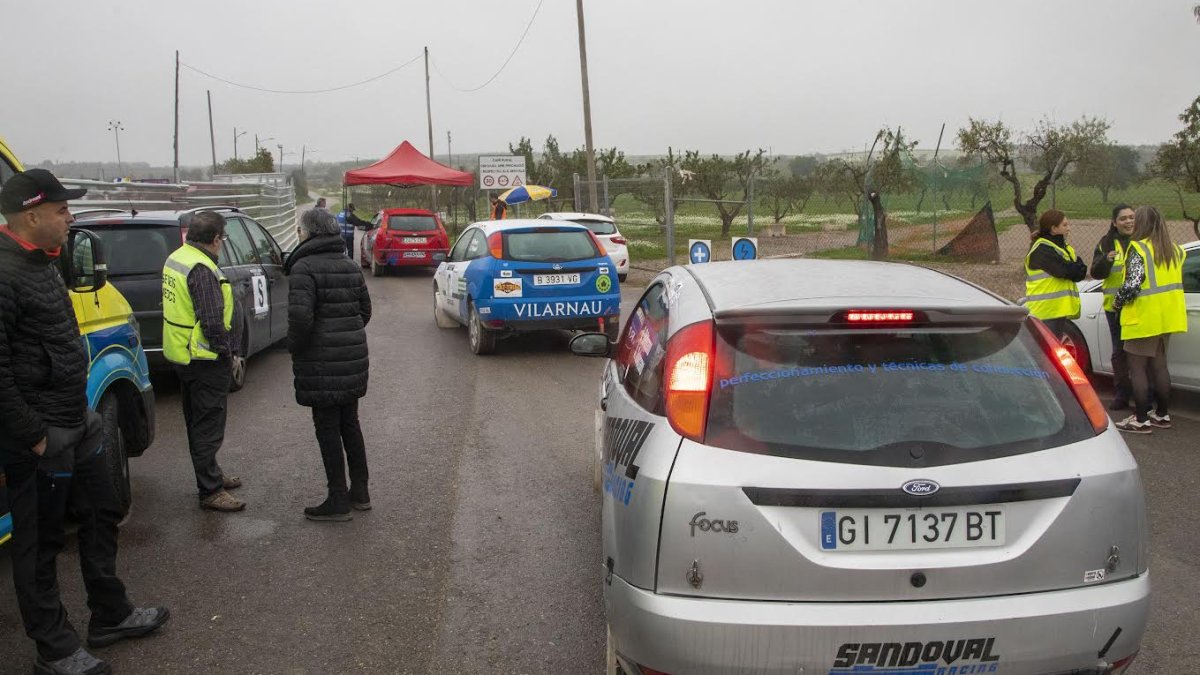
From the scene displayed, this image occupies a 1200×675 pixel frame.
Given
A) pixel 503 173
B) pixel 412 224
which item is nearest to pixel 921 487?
pixel 412 224

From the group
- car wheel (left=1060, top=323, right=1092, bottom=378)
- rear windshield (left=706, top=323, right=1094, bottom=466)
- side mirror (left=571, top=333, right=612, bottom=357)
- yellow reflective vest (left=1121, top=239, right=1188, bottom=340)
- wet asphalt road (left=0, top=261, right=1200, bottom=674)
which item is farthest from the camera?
car wheel (left=1060, top=323, right=1092, bottom=378)

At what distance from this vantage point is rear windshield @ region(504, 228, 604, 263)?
1091 centimetres

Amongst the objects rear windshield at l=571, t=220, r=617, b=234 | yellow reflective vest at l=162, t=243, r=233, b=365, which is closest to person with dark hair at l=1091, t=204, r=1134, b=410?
yellow reflective vest at l=162, t=243, r=233, b=365

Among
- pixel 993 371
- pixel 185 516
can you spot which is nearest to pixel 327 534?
pixel 185 516

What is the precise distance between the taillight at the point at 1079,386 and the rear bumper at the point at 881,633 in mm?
539

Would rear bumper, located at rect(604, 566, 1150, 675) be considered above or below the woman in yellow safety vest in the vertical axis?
below

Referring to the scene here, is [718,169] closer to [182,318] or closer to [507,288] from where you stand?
[507,288]

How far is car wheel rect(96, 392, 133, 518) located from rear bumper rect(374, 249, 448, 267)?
644 inches

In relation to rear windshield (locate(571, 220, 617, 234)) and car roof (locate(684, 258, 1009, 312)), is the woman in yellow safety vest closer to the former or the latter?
car roof (locate(684, 258, 1009, 312))

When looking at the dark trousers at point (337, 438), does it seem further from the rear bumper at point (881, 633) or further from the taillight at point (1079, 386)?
the taillight at point (1079, 386)

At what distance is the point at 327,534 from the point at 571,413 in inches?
128

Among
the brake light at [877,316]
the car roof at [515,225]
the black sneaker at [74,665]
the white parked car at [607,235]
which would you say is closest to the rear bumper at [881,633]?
the brake light at [877,316]

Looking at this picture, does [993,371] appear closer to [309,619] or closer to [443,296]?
[309,619]

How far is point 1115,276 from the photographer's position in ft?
25.0
